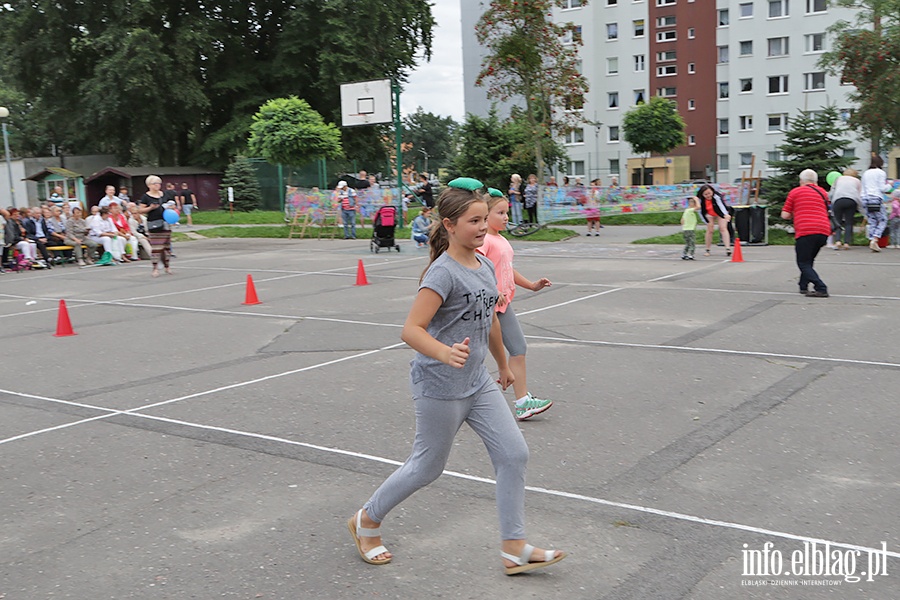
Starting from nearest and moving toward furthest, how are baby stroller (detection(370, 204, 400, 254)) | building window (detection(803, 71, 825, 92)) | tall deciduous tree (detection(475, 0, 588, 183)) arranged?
baby stroller (detection(370, 204, 400, 254))
tall deciduous tree (detection(475, 0, 588, 183))
building window (detection(803, 71, 825, 92))

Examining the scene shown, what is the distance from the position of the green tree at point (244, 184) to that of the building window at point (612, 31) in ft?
128

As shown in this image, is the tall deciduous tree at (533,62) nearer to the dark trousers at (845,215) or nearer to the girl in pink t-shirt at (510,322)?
the dark trousers at (845,215)

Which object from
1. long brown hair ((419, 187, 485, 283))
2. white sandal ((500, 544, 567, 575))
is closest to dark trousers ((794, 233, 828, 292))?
long brown hair ((419, 187, 485, 283))

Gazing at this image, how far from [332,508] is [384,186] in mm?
26555

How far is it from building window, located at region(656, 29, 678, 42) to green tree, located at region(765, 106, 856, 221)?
50.7m

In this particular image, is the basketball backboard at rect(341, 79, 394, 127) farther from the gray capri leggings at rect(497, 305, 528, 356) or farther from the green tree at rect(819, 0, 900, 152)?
the gray capri leggings at rect(497, 305, 528, 356)

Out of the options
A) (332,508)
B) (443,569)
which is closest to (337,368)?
(332,508)

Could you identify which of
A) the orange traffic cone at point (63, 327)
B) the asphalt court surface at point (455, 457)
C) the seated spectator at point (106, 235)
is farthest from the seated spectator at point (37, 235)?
the orange traffic cone at point (63, 327)

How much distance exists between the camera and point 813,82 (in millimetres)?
60406

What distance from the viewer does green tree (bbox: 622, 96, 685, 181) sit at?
195 ft

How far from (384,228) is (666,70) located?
53.7 metres

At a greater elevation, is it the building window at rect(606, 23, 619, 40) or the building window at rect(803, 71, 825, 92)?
the building window at rect(606, 23, 619, 40)

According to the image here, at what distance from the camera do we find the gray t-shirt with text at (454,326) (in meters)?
4.07

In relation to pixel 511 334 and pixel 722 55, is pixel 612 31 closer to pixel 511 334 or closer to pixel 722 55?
pixel 722 55
